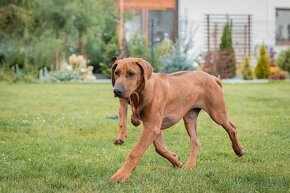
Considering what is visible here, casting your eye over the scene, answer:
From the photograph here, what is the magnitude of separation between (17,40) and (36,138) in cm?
1731

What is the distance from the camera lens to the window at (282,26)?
32.8 m

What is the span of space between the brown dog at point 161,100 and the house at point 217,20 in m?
23.8

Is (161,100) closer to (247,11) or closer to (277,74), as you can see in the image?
(277,74)

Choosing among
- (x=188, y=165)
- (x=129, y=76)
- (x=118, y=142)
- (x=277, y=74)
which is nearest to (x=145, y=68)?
(x=129, y=76)

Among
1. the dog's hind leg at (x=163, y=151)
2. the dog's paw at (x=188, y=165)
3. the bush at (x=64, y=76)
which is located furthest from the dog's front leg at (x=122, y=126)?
the bush at (x=64, y=76)

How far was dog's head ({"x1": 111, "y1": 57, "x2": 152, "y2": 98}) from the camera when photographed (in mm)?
4602

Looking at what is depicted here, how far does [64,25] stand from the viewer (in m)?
25.9

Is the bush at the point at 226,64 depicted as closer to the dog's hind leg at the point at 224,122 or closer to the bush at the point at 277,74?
the bush at the point at 277,74

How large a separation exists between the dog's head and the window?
95.2ft

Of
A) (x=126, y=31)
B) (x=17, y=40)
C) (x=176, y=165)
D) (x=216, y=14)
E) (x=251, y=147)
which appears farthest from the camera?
(x=216, y=14)

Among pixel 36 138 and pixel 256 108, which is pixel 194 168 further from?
pixel 256 108

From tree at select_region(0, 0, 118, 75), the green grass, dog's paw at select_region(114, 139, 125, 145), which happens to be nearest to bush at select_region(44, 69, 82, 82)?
tree at select_region(0, 0, 118, 75)

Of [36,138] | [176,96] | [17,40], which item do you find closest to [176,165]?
[176,96]

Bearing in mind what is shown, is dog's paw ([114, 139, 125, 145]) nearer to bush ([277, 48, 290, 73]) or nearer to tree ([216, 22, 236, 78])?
tree ([216, 22, 236, 78])
